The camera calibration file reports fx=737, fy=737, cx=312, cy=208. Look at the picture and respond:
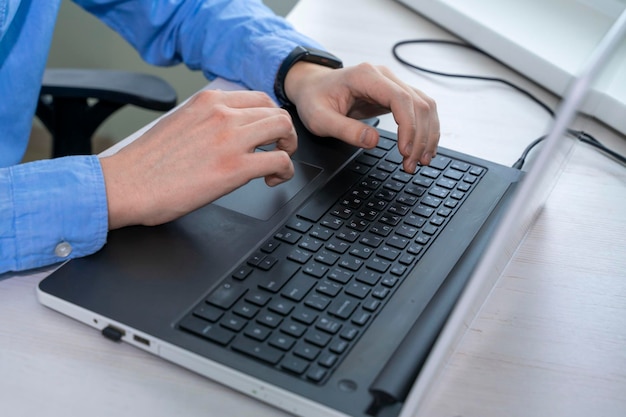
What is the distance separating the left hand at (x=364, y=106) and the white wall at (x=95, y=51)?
1172 millimetres

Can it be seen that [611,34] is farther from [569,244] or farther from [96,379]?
[96,379]

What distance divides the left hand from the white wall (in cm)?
117

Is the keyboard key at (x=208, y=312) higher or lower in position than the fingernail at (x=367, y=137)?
lower

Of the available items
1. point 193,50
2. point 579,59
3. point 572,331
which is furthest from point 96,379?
point 579,59

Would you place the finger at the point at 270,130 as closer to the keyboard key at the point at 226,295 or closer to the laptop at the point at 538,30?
the keyboard key at the point at 226,295

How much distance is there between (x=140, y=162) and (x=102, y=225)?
7cm

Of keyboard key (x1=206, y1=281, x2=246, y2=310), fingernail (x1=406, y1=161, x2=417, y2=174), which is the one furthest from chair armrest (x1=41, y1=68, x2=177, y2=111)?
keyboard key (x1=206, y1=281, x2=246, y2=310)

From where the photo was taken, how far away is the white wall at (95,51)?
1.94 meters

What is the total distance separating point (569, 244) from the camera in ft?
2.43

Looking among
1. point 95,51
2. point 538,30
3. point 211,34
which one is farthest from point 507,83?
point 95,51

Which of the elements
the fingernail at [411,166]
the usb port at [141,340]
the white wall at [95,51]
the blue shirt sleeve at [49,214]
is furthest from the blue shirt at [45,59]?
the white wall at [95,51]

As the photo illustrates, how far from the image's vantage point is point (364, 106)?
0.87 meters

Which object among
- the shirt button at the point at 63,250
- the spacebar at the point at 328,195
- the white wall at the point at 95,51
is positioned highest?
the spacebar at the point at 328,195

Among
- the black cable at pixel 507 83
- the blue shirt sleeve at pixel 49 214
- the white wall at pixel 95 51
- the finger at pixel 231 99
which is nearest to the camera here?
the blue shirt sleeve at pixel 49 214
